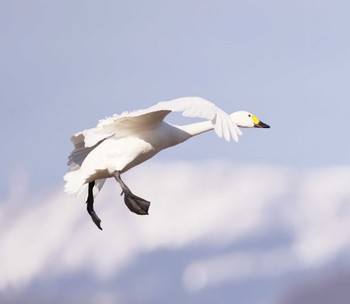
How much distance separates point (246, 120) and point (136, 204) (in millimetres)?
3696

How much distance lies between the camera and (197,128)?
39.2m

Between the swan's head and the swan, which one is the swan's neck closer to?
the swan

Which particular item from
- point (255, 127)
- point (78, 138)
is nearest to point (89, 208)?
point (78, 138)

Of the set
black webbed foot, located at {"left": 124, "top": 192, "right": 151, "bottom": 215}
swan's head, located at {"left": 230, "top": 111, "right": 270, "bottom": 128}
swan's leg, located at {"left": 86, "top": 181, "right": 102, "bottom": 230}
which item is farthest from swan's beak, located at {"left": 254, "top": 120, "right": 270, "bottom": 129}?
swan's leg, located at {"left": 86, "top": 181, "right": 102, "bottom": 230}

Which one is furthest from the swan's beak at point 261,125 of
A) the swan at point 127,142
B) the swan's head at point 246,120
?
the swan at point 127,142

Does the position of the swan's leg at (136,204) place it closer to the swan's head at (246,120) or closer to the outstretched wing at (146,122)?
the outstretched wing at (146,122)

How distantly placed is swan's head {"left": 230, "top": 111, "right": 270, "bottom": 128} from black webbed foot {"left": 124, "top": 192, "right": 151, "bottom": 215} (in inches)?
130

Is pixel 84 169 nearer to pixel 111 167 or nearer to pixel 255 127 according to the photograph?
pixel 111 167

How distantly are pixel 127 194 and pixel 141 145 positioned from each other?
4.39 ft

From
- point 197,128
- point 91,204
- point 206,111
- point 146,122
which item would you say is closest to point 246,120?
point 197,128

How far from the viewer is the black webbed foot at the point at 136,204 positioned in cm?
3891

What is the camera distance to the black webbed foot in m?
38.9

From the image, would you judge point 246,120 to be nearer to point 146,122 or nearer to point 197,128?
point 197,128

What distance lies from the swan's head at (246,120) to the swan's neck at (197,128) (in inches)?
63.1
